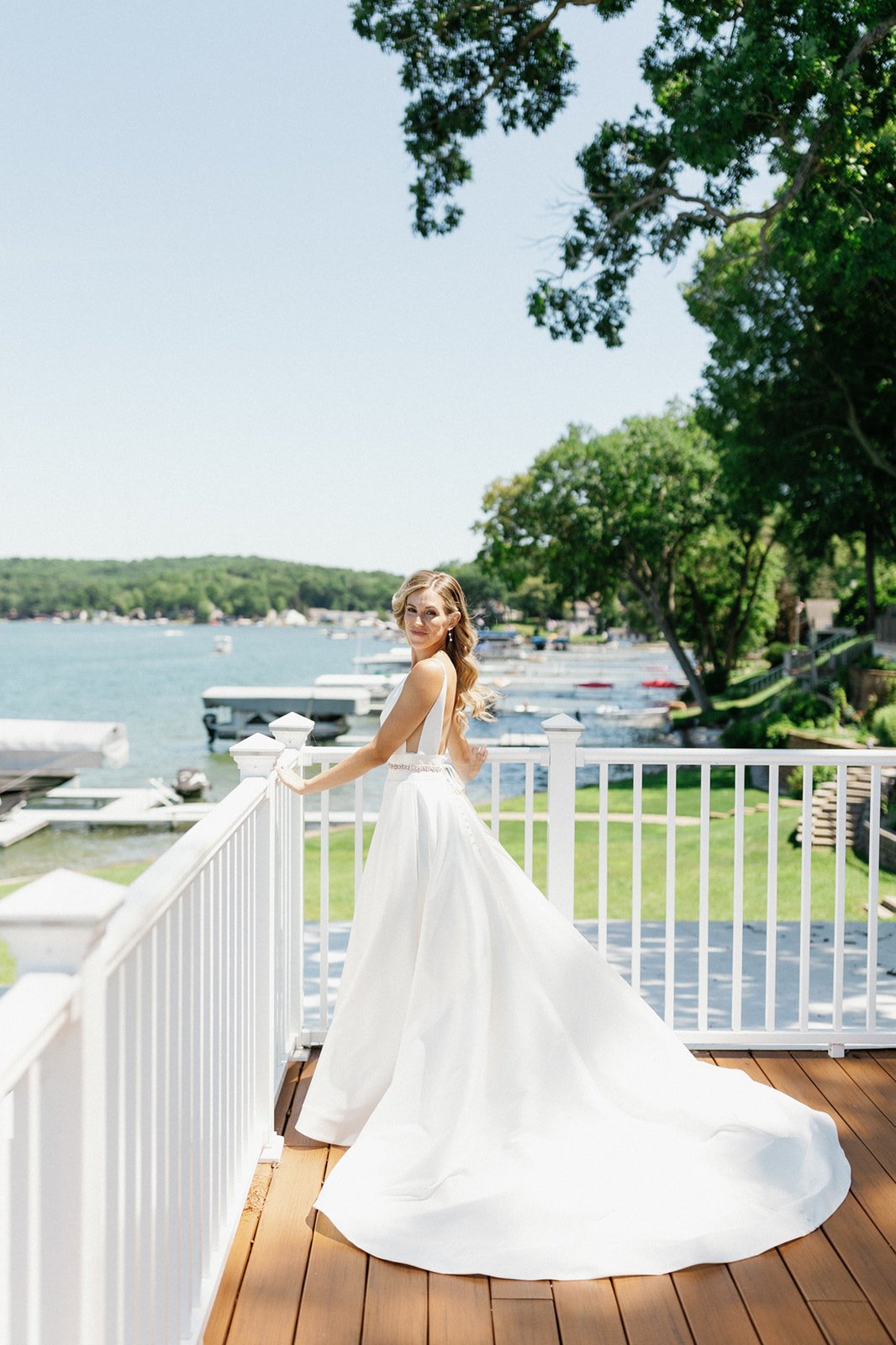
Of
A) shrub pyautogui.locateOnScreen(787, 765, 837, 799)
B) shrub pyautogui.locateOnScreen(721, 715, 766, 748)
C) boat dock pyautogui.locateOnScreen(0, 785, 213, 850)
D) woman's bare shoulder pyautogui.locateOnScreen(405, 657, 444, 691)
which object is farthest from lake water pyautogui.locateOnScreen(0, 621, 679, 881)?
woman's bare shoulder pyautogui.locateOnScreen(405, 657, 444, 691)

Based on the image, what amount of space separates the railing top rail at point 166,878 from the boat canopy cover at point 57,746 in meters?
9.48

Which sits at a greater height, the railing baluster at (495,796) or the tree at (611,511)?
the tree at (611,511)

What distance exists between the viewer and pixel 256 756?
9.06 ft

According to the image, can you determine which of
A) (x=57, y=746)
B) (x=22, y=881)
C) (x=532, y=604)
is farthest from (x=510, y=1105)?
(x=532, y=604)

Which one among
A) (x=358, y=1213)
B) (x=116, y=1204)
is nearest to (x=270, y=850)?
(x=358, y=1213)

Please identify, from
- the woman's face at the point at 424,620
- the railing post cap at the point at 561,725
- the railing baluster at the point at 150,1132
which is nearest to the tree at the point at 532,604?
the railing post cap at the point at 561,725

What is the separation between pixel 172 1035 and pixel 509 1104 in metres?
1.20

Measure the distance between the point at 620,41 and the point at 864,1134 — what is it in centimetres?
971

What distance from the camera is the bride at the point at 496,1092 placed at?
240 cm

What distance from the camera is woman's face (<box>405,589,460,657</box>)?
2.96 m

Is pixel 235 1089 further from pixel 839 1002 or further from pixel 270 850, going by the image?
pixel 839 1002

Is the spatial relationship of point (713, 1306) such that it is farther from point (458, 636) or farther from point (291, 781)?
point (458, 636)

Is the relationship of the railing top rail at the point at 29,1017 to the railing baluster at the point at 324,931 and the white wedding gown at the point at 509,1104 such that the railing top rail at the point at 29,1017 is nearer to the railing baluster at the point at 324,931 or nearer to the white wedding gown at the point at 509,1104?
the white wedding gown at the point at 509,1104

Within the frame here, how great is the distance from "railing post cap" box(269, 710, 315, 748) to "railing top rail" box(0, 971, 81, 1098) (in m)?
2.15
